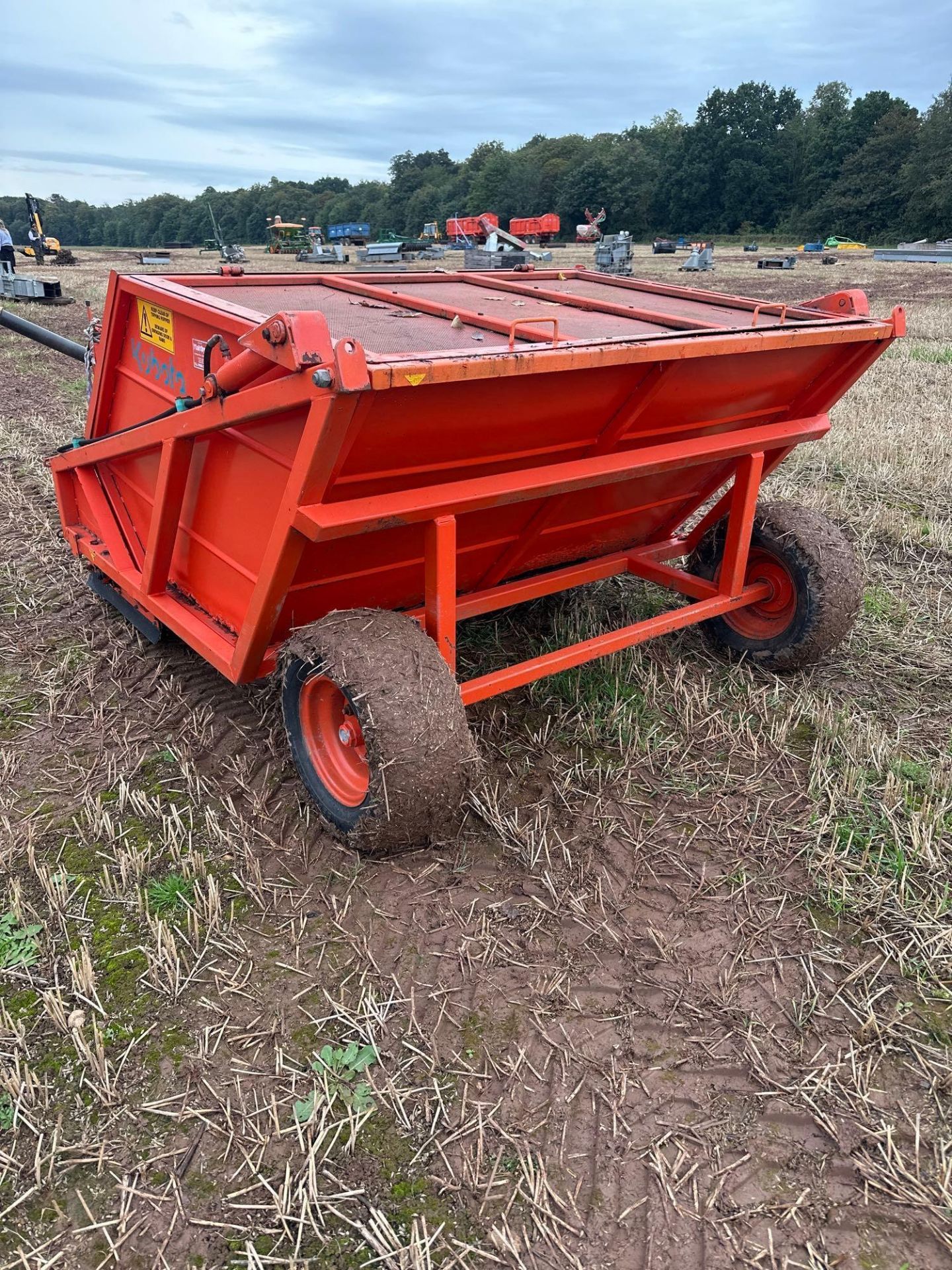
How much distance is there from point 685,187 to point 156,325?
73453mm

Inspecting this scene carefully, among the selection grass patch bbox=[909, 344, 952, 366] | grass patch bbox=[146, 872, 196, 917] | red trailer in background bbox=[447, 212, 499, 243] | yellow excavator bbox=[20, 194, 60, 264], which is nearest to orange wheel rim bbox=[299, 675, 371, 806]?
grass patch bbox=[146, 872, 196, 917]

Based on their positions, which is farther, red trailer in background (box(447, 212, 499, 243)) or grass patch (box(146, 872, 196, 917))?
red trailer in background (box(447, 212, 499, 243))

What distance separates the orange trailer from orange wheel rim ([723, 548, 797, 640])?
1 cm

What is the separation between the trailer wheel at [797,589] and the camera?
368 cm

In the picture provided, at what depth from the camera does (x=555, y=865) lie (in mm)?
2814

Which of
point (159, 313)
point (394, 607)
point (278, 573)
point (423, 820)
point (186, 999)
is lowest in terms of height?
point (186, 999)

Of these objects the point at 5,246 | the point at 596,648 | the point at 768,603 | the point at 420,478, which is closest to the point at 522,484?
the point at 420,478

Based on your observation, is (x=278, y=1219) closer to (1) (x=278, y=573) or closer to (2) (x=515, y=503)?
(1) (x=278, y=573)

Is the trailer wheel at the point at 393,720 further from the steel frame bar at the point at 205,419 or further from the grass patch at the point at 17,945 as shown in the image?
the grass patch at the point at 17,945

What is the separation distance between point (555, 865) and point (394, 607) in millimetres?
1164

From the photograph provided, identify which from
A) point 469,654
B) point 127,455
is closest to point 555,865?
point 469,654

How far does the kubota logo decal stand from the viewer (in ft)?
10.4

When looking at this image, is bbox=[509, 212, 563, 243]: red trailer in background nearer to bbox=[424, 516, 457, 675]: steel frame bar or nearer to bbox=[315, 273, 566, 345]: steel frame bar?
bbox=[315, 273, 566, 345]: steel frame bar

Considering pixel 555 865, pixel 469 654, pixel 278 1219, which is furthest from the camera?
pixel 469 654
